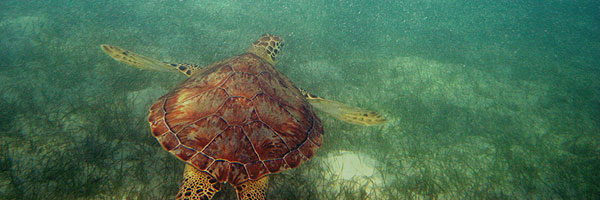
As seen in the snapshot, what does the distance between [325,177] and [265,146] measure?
1.44m

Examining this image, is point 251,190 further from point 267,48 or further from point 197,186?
point 267,48

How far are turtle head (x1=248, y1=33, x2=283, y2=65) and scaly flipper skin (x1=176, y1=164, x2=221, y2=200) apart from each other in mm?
2802

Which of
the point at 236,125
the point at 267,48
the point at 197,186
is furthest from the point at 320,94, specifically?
the point at 197,186

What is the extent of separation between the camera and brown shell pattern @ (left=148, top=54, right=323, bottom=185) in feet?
6.39

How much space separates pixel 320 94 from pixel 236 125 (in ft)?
9.64

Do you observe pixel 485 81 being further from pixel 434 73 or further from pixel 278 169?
pixel 278 169

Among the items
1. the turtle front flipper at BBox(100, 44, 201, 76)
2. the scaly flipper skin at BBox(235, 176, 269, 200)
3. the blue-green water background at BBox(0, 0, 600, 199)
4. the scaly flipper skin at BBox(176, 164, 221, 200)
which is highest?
the turtle front flipper at BBox(100, 44, 201, 76)

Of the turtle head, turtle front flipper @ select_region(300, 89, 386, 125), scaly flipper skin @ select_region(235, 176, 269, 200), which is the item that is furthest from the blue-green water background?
the turtle head

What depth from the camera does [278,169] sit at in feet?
6.72

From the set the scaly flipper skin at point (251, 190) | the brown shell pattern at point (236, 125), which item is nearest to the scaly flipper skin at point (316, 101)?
the brown shell pattern at point (236, 125)

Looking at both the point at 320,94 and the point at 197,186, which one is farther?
the point at 320,94

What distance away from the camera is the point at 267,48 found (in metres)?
4.50

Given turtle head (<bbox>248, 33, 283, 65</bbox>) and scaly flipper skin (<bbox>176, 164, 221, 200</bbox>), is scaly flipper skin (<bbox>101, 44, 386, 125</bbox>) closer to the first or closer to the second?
turtle head (<bbox>248, 33, 283, 65</bbox>)

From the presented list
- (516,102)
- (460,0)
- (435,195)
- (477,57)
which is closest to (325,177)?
(435,195)
